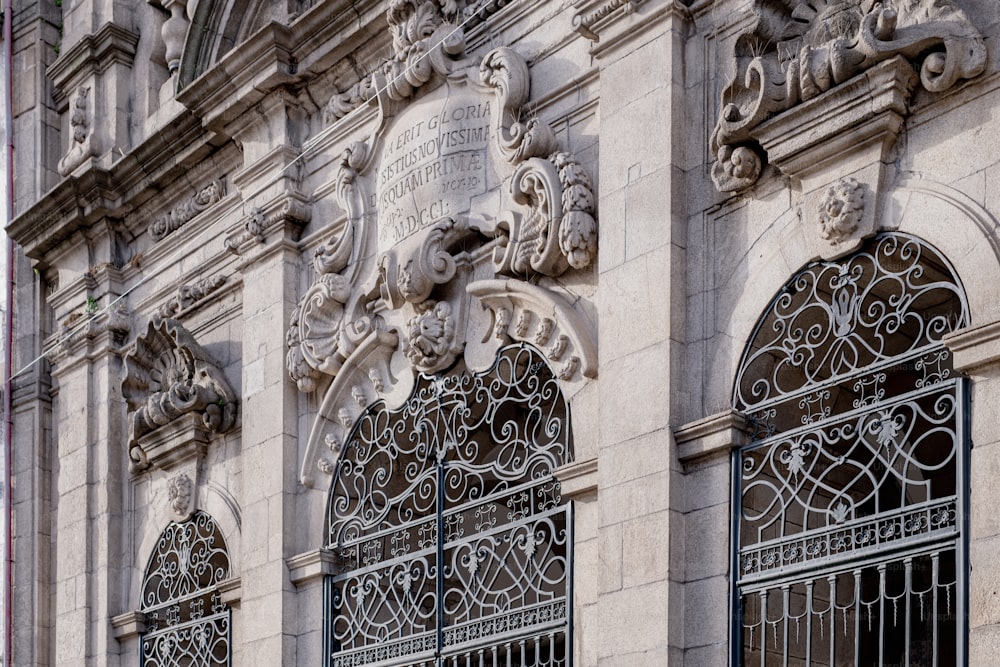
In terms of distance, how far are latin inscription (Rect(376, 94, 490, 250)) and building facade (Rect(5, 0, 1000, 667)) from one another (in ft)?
0.09

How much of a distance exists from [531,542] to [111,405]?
18.7 ft

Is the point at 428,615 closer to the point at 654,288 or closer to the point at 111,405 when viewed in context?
the point at 654,288

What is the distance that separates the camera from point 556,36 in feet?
43.2

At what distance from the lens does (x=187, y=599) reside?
15516mm

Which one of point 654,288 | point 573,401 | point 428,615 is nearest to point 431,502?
point 428,615

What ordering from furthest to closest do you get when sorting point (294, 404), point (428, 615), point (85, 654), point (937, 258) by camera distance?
point (85, 654), point (294, 404), point (428, 615), point (937, 258)

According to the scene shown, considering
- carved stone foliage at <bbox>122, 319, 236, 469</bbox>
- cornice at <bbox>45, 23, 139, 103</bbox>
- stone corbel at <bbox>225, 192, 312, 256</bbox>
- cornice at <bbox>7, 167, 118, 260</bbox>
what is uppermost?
cornice at <bbox>45, 23, 139, 103</bbox>

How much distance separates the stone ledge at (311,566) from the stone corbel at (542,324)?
6.75ft

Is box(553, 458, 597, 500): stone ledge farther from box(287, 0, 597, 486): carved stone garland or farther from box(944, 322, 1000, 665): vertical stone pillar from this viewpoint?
box(944, 322, 1000, 665): vertical stone pillar

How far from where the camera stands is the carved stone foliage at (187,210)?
54.0 feet

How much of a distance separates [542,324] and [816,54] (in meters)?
2.61

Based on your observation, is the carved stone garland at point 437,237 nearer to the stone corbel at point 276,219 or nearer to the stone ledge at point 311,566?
the stone corbel at point 276,219

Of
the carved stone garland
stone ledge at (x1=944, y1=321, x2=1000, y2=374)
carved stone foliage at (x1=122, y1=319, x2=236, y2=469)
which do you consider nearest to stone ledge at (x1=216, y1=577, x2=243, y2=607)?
the carved stone garland

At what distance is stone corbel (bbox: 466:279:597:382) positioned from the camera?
12242 millimetres
